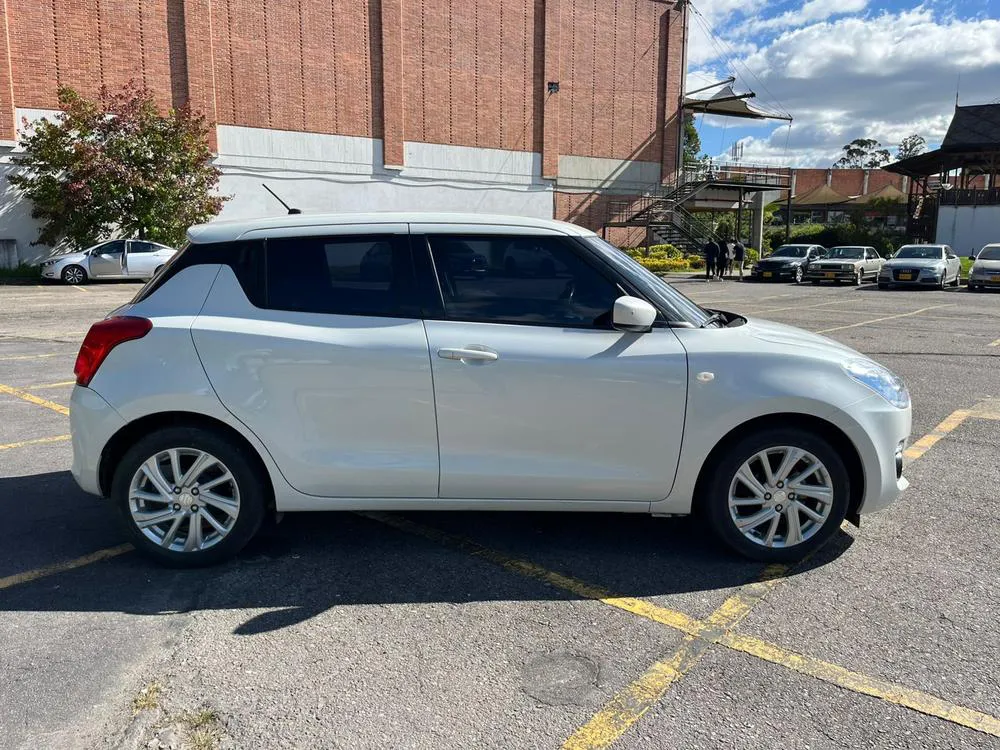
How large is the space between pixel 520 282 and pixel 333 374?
1034 mm

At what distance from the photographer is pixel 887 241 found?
145ft

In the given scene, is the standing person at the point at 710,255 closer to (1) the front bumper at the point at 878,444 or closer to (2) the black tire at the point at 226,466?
(1) the front bumper at the point at 878,444

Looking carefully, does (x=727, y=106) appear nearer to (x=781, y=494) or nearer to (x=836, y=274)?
(x=836, y=274)

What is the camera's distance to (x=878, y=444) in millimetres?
3916

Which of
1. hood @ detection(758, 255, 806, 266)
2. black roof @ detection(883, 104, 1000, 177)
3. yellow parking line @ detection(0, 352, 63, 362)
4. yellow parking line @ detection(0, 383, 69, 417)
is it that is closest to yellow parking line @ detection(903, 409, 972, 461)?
yellow parking line @ detection(0, 383, 69, 417)

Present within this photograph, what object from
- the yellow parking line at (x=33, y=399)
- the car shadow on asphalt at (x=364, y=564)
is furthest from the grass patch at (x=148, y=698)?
the yellow parking line at (x=33, y=399)

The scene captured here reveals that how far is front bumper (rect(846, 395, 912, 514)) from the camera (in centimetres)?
389

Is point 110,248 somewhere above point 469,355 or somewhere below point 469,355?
above

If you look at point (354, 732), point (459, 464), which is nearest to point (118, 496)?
point (459, 464)

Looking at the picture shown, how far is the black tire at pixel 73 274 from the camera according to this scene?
23.8m

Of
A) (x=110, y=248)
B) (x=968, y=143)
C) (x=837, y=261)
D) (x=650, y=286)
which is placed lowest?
(x=650, y=286)

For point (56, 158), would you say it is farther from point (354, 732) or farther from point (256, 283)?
point (354, 732)

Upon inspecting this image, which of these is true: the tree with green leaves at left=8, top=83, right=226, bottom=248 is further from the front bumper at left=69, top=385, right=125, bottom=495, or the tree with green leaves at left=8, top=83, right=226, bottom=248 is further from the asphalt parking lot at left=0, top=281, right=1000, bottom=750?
the front bumper at left=69, top=385, right=125, bottom=495

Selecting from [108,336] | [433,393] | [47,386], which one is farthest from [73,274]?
[433,393]
